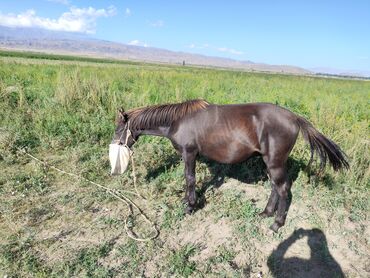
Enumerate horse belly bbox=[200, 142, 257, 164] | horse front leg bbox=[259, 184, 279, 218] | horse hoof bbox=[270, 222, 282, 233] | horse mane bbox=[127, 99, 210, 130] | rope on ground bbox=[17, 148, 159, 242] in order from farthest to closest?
horse front leg bbox=[259, 184, 279, 218] < horse mane bbox=[127, 99, 210, 130] < horse hoof bbox=[270, 222, 282, 233] < horse belly bbox=[200, 142, 257, 164] < rope on ground bbox=[17, 148, 159, 242]

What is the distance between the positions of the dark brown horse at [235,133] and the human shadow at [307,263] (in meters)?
0.44

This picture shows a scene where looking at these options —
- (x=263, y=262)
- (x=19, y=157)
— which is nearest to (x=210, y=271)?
(x=263, y=262)

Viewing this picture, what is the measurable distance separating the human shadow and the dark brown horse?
1.44ft

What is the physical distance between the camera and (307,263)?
12.7 ft

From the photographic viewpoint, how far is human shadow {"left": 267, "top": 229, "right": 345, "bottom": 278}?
12.2 feet

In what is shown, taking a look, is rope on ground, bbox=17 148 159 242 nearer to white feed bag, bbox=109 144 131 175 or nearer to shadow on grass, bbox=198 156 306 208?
white feed bag, bbox=109 144 131 175

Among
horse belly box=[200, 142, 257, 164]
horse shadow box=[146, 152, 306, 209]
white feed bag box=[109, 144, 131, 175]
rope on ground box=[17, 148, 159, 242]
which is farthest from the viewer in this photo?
horse shadow box=[146, 152, 306, 209]

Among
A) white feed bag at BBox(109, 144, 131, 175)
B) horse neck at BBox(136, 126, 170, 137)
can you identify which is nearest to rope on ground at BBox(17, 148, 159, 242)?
white feed bag at BBox(109, 144, 131, 175)

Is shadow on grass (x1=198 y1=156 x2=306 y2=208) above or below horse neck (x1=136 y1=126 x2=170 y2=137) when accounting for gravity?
below

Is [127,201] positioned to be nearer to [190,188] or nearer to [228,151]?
[190,188]

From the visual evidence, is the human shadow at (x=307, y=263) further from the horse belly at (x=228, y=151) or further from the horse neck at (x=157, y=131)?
the horse neck at (x=157, y=131)

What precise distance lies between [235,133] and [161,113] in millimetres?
1198

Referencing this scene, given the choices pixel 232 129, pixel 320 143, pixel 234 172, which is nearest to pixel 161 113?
pixel 232 129

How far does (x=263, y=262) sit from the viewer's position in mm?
3836
